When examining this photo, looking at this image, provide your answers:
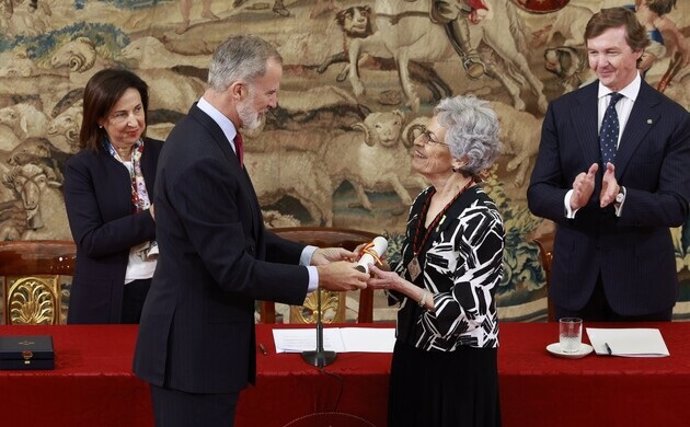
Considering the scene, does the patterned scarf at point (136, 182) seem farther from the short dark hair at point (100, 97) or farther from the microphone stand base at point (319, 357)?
the microphone stand base at point (319, 357)

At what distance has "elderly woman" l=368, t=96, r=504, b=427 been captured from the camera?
12.5 ft

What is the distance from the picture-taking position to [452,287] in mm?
3857

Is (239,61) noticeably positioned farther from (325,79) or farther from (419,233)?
(325,79)

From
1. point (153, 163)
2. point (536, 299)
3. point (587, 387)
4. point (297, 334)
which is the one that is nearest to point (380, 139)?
point (536, 299)

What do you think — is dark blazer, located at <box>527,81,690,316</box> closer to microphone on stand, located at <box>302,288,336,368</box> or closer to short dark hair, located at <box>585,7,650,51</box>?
short dark hair, located at <box>585,7,650,51</box>

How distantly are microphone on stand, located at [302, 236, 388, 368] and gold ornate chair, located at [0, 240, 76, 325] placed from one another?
1431mm

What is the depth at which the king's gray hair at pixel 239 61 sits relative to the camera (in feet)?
11.6

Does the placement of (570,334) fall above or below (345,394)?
above

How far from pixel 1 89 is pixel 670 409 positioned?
4.15 m

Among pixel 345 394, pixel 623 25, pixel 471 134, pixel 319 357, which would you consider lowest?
pixel 345 394

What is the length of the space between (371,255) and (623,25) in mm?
1605

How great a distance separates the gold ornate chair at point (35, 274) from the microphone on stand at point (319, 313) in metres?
1.43

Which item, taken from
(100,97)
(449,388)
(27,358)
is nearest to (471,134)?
(449,388)

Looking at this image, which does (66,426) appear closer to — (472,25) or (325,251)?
(325,251)
